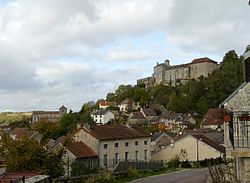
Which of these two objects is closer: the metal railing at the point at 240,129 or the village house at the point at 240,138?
the village house at the point at 240,138

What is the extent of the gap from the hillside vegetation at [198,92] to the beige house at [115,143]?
112 ft

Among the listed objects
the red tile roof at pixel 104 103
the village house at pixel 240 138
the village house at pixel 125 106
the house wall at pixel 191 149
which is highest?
the red tile roof at pixel 104 103

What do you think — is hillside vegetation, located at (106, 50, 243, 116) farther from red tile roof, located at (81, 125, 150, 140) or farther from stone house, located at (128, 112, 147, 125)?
red tile roof, located at (81, 125, 150, 140)

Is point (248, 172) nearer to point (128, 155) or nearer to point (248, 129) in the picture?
point (248, 129)

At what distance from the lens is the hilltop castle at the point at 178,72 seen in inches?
5635

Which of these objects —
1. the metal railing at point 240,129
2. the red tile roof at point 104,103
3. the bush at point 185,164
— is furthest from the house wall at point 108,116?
the metal railing at point 240,129

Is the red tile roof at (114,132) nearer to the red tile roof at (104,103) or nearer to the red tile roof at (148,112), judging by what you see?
the red tile roof at (148,112)

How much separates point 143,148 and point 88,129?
25.1 ft

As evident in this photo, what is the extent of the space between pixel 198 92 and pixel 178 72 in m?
46.4

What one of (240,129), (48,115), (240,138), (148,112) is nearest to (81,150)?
(240,129)

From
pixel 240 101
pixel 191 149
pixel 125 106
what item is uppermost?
pixel 125 106

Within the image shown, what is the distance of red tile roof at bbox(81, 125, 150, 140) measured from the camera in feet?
136

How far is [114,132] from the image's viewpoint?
144ft

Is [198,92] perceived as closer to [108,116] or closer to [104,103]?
[108,116]
